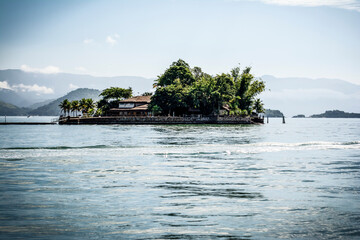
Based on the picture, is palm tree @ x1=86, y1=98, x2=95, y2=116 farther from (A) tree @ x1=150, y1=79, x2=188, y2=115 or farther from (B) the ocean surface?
(B) the ocean surface

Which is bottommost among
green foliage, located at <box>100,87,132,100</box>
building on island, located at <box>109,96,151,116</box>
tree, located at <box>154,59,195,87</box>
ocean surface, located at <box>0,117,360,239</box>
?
ocean surface, located at <box>0,117,360,239</box>

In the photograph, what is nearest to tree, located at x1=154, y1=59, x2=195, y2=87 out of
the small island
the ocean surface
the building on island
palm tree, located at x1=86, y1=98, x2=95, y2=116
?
the small island

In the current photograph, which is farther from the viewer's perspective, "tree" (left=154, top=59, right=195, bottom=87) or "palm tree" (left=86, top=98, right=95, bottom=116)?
"palm tree" (left=86, top=98, right=95, bottom=116)

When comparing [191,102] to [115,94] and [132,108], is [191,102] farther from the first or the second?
[115,94]

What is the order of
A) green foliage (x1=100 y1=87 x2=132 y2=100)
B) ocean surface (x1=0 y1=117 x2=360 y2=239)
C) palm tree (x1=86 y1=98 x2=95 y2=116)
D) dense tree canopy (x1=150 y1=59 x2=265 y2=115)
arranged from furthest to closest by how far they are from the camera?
palm tree (x1=86 y1=98 x2=95 y2=116)
green foliage (x1=100 y1=87 x2=132 y2=100)
dense tree canopy (x1=150 y1=59 x2=265 y2=115)
ocean surface (x1=0 y1=117 x2=360 y2=239)

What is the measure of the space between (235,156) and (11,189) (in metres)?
15.1

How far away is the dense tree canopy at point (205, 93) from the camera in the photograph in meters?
96.8

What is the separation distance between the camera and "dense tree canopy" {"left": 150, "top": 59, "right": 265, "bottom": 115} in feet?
318

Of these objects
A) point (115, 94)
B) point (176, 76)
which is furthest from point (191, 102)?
point (115, 94)

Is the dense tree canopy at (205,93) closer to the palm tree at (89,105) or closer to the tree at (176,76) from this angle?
the tree at (176,76)

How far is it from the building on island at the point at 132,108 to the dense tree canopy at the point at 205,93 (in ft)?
26.7

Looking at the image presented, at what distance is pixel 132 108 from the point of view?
11531 cm

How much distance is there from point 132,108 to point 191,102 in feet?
77.1

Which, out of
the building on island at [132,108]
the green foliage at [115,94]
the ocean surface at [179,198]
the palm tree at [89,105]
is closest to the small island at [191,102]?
the building on island at [132,108]
